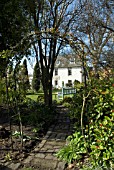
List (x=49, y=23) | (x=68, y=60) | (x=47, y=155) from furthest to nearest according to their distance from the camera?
(x=68, y=60) → (x=49, y=23) → (x=47, y=155)

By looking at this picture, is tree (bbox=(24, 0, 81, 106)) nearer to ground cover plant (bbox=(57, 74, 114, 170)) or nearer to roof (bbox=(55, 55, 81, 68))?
roof (bbox=(55, 55, 81, 68))

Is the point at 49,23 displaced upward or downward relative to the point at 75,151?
upward

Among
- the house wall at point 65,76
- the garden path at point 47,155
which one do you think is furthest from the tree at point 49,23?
the house wall at point 65,76

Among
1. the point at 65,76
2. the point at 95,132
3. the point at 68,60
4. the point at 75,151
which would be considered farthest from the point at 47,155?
the point at 65,76

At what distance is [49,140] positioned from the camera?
17.0ft

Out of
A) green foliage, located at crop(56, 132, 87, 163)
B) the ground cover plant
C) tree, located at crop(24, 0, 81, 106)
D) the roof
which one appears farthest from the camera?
tree, located at crop(24, 0, 81, 106)

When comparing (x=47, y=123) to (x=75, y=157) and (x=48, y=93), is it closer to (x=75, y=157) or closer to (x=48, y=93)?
(x=75, y=157)

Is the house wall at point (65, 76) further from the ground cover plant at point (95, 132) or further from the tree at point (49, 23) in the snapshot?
the ground cover plant at point (95, 132)

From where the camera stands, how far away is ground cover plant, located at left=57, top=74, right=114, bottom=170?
136 inches

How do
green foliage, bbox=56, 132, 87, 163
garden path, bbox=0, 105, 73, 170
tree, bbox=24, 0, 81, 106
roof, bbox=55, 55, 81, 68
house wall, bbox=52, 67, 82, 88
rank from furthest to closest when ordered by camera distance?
house wall, bbox=52, 67, 82, 88 → tree, bbox=24, 0, 81, 106 → roof, bbox=55, 55, 81, 68 → green foliage, bbox=56, 132, 87, 163 → garden path, bbox=0, 105, 73, 170

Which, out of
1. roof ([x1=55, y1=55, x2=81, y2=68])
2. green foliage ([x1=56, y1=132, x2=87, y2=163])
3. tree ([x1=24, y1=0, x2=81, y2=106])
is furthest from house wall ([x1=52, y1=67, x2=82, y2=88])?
green foliage ([x1=56, y1=132, x2=87, y2=163])

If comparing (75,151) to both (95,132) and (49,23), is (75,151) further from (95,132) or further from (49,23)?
(49,23)

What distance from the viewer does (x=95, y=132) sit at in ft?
12.2

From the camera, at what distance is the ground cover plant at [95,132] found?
3.47m
